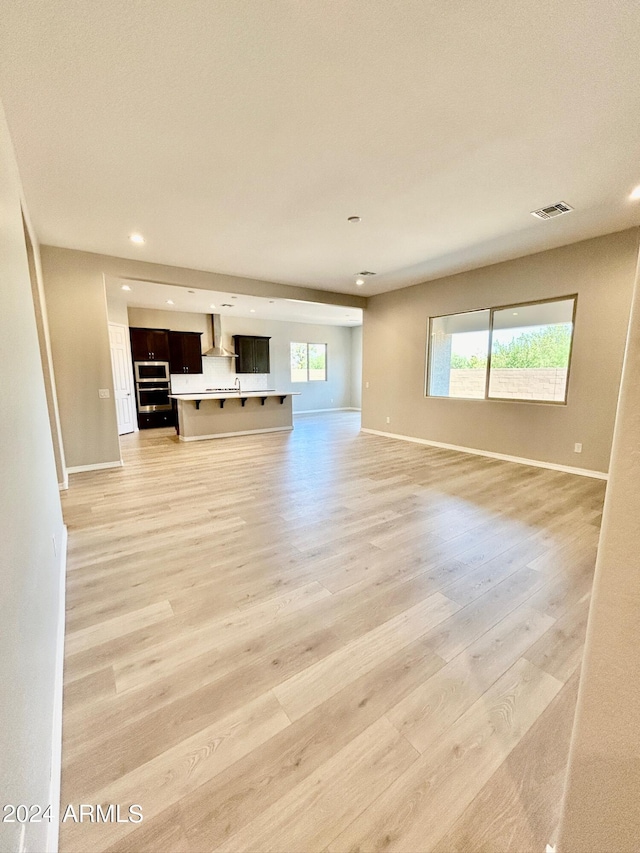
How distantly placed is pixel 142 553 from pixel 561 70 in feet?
12.8

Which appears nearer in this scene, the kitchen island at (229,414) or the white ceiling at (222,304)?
the white ceiling at (222,304)

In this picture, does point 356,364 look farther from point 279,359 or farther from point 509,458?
point 509,458

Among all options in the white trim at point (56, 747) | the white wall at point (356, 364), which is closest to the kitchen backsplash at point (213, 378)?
the white wall at point (356, 364)

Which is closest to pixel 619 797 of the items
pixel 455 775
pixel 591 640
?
pixel 591 640

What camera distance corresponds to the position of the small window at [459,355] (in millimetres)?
5527

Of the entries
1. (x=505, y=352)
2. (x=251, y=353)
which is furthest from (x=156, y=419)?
(x=505, y=352)

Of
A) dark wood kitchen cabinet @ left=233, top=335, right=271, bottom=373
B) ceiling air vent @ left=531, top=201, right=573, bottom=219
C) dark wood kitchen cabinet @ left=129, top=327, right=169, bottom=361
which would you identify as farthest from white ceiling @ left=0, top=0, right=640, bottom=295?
dark wood kitchen cabinet @ left=233, top=335, right=271, bottom=373

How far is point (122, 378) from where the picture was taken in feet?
24.7

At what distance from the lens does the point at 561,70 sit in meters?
1.80

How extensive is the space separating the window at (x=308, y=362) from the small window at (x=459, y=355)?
5.24m

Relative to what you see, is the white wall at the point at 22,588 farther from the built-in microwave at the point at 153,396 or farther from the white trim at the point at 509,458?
the built-in microwave at the point at 153,396

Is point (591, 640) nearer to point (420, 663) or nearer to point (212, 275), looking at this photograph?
point (420, 663)

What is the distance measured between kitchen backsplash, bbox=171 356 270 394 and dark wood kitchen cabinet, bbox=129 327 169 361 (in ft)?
1.98

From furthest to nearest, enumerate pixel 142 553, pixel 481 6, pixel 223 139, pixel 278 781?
pixel 142 553
pixel 223 139
pixel 481 6
pixel 278 781
